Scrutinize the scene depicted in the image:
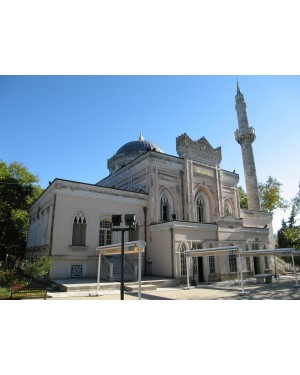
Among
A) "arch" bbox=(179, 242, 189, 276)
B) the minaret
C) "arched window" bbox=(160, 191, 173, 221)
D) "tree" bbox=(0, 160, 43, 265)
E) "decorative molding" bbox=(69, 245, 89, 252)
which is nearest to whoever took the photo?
"decorative molding" bbox=(69, 245, 89, 252)

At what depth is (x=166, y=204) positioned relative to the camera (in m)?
24.1

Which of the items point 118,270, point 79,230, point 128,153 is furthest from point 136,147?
point 118,270

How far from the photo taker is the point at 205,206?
26.7 meters

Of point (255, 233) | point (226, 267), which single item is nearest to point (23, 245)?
point (226, 267)

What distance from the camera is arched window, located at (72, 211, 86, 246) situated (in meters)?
18.4

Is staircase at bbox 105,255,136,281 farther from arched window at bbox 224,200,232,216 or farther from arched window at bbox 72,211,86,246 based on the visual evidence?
arched window at bbox 224,200,232,216

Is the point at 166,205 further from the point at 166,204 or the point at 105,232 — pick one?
the point at 105,232

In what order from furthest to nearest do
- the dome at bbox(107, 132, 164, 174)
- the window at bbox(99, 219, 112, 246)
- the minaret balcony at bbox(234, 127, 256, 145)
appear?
the dome at bbox(107, 132, 164, 174) → the minaret balcony at bbox(234, 127, 256, 145) → the window at bbox(99, 219, 112, 246)

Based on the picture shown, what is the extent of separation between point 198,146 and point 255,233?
9853mm

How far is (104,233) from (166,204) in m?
6.54

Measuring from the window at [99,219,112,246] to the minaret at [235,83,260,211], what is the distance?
18843mm

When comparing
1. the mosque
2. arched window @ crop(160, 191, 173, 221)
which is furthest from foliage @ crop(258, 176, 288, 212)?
arched window @ crop(160, 191, 173, 221)

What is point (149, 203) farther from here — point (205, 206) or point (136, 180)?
point (205, 206)

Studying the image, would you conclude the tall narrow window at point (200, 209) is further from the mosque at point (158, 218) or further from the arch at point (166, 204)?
the arch at point (166, 204)
